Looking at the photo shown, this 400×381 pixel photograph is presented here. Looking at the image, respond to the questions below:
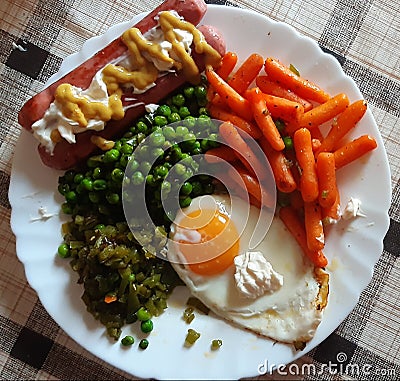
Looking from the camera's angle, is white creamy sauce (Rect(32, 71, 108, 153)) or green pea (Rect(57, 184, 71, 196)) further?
green pea (Rect(57, 184, 71, 196))

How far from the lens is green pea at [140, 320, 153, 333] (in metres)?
3.07

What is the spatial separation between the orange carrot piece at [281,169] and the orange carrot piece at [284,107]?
0.53ft

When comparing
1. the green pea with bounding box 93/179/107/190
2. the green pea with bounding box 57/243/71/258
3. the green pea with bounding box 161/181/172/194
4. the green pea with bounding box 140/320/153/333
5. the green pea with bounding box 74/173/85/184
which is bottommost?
the green pea with bounding box 140/320/153/333

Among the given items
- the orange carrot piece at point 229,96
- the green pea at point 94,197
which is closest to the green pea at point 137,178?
the green pea at point 94,197

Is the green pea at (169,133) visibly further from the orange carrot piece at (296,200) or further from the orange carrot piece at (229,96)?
the orange carrot piece at (296,200)

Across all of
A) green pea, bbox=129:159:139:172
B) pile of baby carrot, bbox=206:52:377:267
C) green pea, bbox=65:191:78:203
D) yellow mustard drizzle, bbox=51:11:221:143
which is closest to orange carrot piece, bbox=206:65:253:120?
pile of baby carrot, bbox=206:52:377:267

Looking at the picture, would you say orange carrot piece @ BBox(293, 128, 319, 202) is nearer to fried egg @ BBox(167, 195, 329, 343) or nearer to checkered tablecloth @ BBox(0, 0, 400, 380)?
fried egg @ BBox(167, 195, 329, 343)

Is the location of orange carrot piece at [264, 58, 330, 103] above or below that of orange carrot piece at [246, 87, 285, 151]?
above

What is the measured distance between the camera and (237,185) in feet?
10.3

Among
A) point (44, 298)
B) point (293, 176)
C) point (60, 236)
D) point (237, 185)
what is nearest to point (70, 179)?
point (60, 236)

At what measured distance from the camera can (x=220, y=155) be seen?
10.3 ft

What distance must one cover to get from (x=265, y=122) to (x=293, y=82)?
0.27 m

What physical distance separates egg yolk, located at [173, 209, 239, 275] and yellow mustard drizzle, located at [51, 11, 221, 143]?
656mm

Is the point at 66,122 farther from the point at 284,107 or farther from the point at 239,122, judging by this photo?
the point at 284,107
